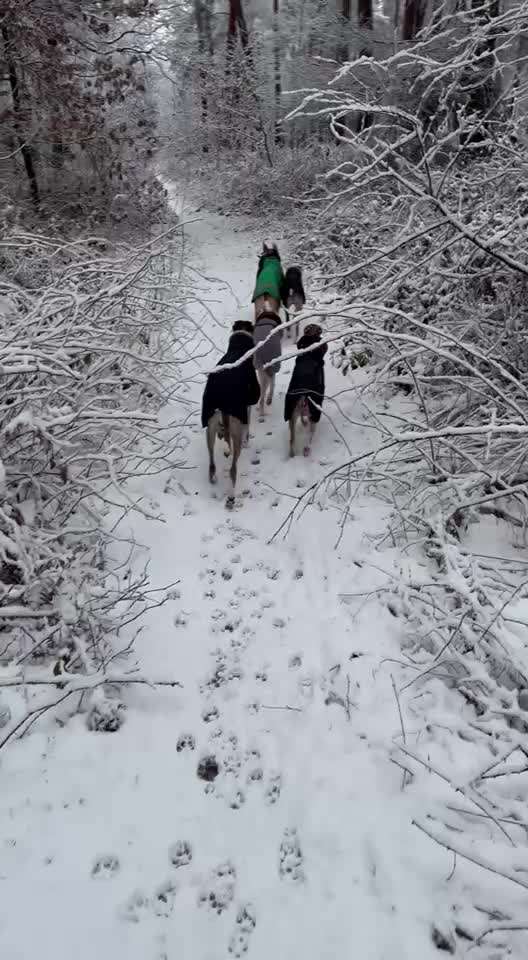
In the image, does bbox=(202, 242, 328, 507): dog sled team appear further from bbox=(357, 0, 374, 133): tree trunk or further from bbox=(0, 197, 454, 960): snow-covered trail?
bbox=(357, 0, 374, 133): tree trunk

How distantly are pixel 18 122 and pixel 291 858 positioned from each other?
10761 millimetres

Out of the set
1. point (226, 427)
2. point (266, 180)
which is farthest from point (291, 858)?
point (266, 180)

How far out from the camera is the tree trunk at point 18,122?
8.12m

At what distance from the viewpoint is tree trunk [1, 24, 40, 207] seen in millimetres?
8117

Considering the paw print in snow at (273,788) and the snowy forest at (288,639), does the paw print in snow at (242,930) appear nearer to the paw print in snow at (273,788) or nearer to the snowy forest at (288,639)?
the snowy forest at (288,639)

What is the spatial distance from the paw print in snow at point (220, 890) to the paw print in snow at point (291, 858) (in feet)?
0.71

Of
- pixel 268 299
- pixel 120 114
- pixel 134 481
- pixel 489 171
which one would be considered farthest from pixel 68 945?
pixel 120 114

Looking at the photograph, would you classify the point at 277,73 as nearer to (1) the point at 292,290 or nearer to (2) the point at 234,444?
(1) the point at 292,290

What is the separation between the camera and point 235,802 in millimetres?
2559

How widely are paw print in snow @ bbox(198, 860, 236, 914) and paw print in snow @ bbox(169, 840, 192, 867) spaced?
137 mm

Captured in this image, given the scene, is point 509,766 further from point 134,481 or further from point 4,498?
point 134,481

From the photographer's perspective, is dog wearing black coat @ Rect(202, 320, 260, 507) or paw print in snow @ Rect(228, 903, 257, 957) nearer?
paw print in snow @ Rect(228, 903, 257, 957)

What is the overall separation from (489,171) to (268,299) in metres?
3.46

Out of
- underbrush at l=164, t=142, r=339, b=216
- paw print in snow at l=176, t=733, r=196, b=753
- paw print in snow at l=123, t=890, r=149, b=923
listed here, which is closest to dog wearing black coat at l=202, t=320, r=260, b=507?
paw print in snow at l=176, t=733, r=196, b=753
